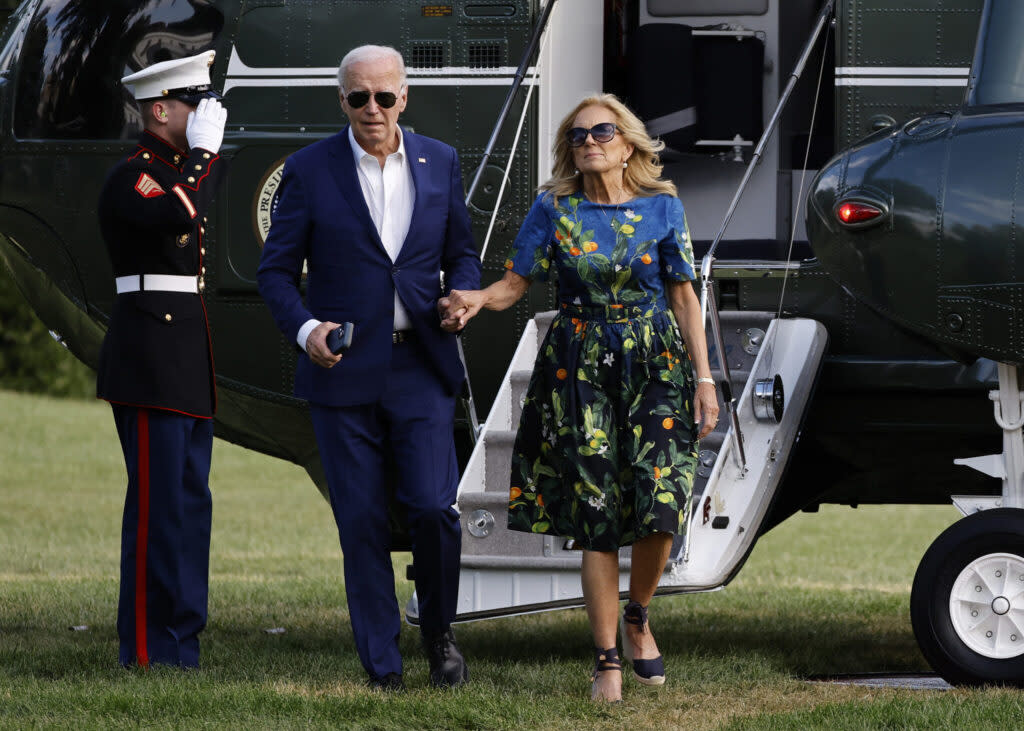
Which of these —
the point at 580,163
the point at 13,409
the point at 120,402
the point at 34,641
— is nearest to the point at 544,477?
the point at 580,163

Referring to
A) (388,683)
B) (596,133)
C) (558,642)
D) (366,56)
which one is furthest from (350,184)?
(558,642)

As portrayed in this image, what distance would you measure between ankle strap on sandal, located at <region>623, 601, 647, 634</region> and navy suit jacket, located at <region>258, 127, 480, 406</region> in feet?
2.68

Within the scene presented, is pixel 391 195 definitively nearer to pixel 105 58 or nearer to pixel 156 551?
pixel 156 551

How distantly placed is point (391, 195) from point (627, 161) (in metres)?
0.69

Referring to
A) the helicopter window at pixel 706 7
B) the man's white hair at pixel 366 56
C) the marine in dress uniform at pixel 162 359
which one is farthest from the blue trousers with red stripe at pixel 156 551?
the helicopter window at pixel 706 7

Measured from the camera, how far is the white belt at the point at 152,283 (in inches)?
211

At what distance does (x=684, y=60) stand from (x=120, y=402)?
3009 mm

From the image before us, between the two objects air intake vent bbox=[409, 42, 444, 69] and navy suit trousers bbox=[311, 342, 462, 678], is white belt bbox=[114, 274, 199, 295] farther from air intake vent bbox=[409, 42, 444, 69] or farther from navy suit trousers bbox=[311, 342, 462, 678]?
air intake vent bbox=[409, 42, 444, 69]

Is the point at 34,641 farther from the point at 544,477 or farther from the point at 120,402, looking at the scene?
the point at 544,477

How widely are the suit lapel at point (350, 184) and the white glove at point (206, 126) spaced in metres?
0.62

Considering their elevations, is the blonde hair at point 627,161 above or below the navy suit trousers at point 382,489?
above

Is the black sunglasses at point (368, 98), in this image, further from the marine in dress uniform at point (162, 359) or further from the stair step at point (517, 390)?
the stair step at point (517, 390)

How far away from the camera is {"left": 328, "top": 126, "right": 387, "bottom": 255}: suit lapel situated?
483cm

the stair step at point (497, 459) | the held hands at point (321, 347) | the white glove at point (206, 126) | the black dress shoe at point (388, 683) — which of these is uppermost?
the white glove at point (206, 126)
